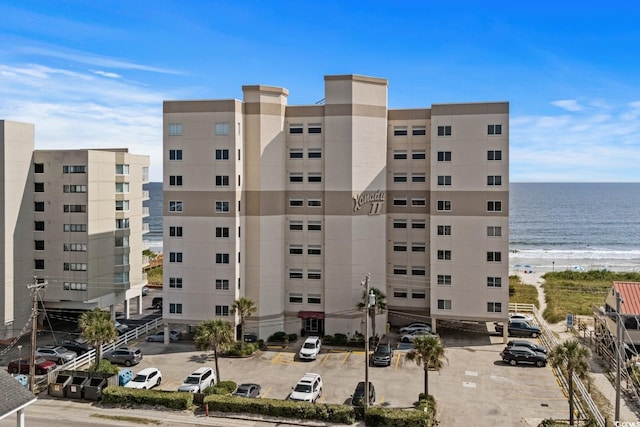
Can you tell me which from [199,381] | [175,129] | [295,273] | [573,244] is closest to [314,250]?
[295,273]

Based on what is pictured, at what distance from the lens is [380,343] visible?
50.1 m

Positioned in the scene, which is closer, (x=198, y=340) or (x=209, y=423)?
(x=209, y=423)

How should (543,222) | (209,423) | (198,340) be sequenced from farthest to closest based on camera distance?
(543,222) → (198,340) → (209,423)

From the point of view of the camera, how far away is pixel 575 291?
7888 centimetres

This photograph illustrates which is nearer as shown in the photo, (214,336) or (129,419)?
(129,419)

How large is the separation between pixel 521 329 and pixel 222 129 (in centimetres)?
3504

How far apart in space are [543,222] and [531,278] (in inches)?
4481

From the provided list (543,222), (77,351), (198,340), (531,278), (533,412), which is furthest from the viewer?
(543,222)

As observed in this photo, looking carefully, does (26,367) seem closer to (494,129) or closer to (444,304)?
(444,304)

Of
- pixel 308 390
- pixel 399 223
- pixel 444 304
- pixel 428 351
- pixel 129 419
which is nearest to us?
pixel 129 419

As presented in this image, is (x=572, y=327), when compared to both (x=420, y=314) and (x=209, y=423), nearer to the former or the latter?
(x=420, y=314)

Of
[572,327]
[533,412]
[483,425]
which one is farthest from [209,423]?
[572,327]

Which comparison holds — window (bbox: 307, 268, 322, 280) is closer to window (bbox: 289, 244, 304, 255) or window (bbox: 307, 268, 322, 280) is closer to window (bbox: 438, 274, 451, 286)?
window (bbox: 289, 244, 304, 255)

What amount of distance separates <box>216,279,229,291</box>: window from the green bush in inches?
615
